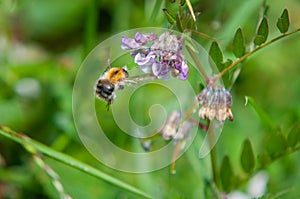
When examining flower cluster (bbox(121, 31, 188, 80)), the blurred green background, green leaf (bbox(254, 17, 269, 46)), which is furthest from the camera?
the blurred green background

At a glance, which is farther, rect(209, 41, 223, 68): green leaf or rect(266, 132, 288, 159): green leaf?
rect(266, 132, 288, 159): green leaf

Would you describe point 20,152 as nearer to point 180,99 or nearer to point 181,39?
point 180,99

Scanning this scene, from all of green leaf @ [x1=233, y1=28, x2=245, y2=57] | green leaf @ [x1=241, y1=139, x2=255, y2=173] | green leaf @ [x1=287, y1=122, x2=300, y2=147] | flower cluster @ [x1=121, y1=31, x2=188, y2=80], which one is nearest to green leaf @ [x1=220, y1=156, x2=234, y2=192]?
green leaf @ [x1=241, y1=139, x2=255, y2=173]

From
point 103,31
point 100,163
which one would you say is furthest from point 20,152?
point 103,31

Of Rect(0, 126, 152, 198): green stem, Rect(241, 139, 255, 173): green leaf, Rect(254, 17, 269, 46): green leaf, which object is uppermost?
Rect(254, 17, 269, 46): green leaf

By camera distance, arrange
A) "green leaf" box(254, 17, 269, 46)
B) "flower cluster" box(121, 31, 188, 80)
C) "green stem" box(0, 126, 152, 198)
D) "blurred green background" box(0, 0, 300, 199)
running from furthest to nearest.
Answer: "blurred green background" box(0, 0, 300, 199) → "green stem" box(0, 126, 152, 198) → "green leaf" box(254, 17, 269, 46) → "flower cluster" box(121, 31, 188, 80)

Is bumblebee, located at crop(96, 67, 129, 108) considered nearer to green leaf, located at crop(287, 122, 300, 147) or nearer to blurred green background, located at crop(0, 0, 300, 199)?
blurred green background, located at crop(0, 0, 300, 199)

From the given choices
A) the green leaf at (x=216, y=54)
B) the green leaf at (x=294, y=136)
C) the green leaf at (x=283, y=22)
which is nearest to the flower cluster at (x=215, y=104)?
the green leaf at (x=216, y=54)
